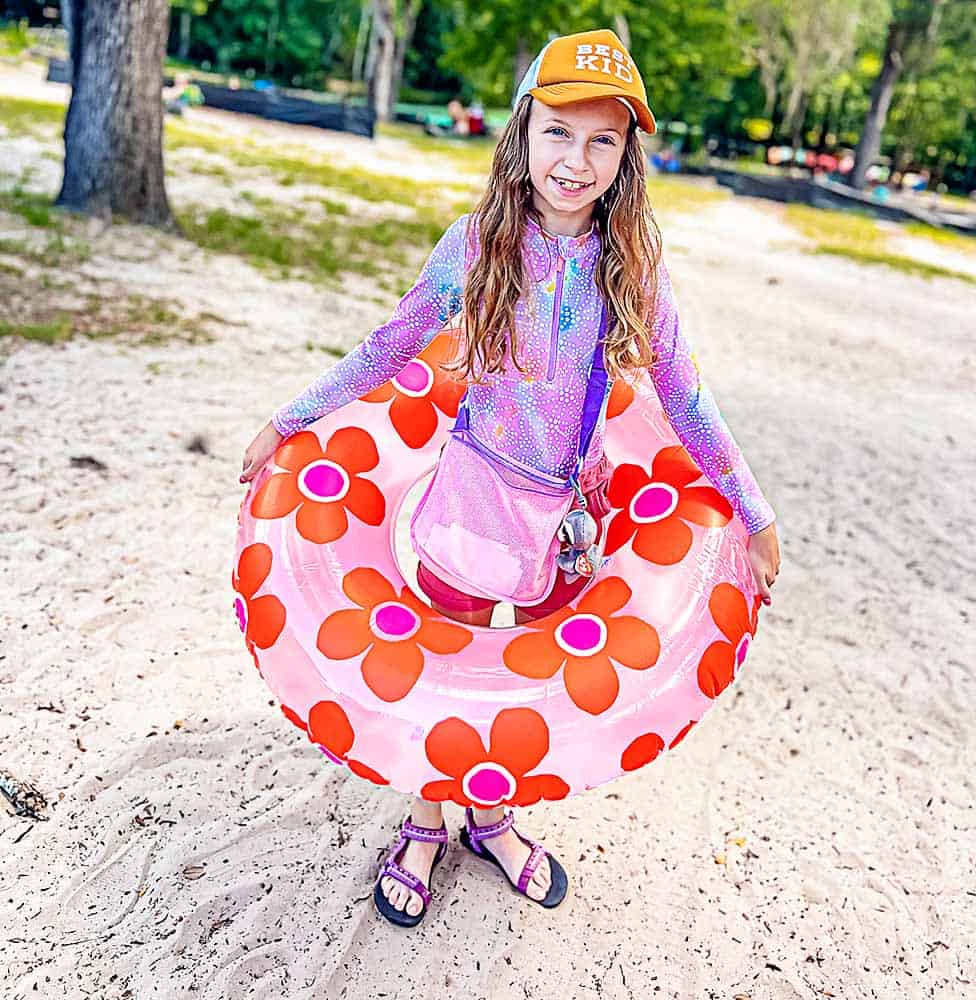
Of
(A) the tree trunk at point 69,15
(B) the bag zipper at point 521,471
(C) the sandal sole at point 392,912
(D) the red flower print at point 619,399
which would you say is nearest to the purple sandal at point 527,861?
(C) the sandal sole at point 392,912

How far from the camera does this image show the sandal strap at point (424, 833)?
2.22m

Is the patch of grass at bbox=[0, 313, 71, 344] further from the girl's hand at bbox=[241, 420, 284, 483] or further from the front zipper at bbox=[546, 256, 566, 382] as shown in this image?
the front zipper at bbox=[546, 256, 566, 382]

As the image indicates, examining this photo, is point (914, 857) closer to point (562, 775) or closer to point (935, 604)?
point (562, 775)

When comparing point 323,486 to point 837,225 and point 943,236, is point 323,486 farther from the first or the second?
point 943,236

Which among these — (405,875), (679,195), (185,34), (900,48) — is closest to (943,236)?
(679,195)

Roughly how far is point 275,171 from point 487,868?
35.0 ft

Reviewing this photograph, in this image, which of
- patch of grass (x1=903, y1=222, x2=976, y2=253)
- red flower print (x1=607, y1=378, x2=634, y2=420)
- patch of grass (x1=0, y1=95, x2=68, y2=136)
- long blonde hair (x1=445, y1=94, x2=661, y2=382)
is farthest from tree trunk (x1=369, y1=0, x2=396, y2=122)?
long blonde hair (x1=445, y1=94, x2=661, y2=382)

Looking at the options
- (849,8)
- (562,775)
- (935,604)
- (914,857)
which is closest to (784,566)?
(935,604)

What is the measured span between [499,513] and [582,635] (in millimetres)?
285

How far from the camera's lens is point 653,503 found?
2.16 m

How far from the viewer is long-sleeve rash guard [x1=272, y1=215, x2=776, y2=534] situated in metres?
1.82

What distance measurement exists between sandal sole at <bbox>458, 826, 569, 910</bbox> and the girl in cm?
69

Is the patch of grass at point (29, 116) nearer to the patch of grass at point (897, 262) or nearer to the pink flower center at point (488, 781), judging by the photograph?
the patch of grass at point (897, 262)

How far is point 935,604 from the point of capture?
3920mm
